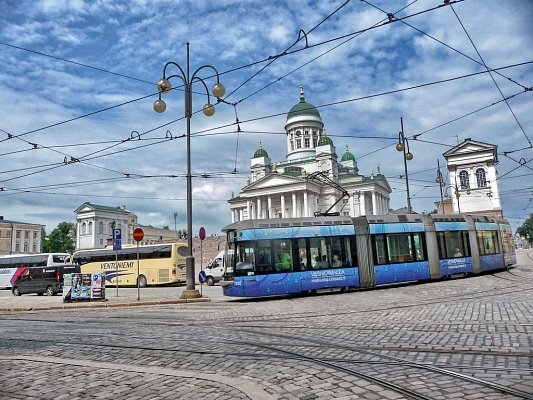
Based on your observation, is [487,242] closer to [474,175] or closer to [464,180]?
[474,175]

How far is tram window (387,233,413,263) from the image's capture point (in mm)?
18375

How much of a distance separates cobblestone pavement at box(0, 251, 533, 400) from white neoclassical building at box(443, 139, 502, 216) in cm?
5921

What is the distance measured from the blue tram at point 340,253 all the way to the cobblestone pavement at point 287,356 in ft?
14.9

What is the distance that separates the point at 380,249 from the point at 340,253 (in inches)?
77.4

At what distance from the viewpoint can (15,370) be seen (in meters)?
6.16

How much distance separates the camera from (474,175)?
214 feet

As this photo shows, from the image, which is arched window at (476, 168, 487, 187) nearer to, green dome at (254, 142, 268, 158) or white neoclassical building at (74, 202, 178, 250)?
green dome at (254, 142, 268, 158)

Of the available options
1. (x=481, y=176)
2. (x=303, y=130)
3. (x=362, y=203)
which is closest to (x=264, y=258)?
(x=481, y=176)

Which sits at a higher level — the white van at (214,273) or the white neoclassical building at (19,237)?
the white neoclassical building at (19,237)

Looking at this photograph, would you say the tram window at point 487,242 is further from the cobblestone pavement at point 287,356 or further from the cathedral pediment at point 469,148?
the cathedral pediment at point 469,148

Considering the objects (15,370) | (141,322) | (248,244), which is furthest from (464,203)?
(15,370)

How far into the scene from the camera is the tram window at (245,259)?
1588cm

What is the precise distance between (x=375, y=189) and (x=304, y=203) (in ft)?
44.5

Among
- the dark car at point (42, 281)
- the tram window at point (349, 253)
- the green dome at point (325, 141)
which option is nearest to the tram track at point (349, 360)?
the tram window at point (349, 253)
